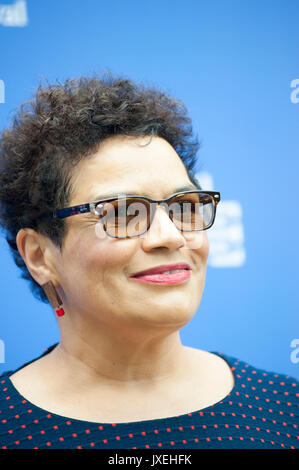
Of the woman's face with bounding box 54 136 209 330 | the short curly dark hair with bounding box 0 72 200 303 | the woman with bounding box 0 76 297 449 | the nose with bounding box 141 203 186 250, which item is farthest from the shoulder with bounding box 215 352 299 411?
the short curly dark hair with bounding box 0 72 200 303

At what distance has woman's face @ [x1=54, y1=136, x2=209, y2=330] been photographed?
3.89 feet

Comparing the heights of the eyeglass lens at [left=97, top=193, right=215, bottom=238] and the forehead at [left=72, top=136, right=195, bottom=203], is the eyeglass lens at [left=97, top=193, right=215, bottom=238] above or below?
below

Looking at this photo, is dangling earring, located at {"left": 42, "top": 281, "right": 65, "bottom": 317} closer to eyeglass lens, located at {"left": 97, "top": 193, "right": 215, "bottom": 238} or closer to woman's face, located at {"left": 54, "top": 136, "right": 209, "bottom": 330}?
woman's face, located at {"left": 54, "top": 136, "right": 209, "bottom": 330}

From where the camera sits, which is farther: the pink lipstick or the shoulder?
the shoulder

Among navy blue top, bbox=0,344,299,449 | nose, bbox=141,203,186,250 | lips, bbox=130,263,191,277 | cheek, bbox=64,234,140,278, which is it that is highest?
nose, bbox=141,203,186,250

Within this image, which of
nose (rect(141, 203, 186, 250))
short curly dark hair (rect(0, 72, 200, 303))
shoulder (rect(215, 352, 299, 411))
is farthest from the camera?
shoulder (rect(215, 352, 299, 411))

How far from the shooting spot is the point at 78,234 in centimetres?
125

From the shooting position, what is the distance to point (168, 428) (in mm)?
1240

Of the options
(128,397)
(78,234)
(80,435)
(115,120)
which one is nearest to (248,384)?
(128,397)

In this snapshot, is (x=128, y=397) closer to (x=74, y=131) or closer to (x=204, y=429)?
(x=204, y=429)

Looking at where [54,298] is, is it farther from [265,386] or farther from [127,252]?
[265,386]

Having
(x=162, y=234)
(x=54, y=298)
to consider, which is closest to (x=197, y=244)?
(x=162, y=234)
